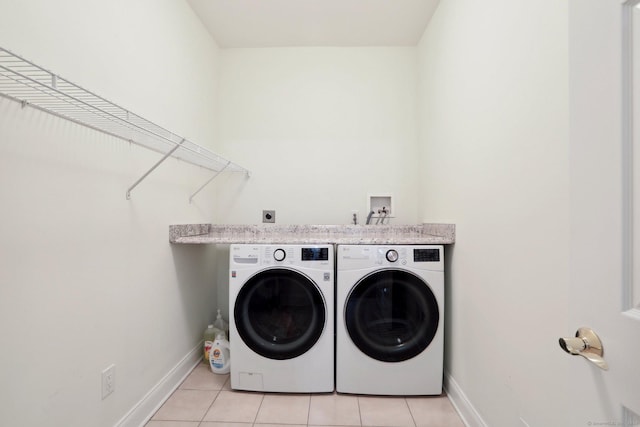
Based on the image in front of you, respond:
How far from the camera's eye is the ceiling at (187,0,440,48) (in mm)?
1968

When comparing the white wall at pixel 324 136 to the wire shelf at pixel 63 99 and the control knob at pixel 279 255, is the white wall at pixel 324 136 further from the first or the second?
the wire shelf at pixel 63 99

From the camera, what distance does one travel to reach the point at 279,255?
1.72 meters

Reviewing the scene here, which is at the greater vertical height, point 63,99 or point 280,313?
point 63,99

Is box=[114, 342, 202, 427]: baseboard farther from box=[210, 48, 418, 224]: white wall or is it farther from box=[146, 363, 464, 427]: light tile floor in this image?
box=[210, 48, 418, 224]: white wall

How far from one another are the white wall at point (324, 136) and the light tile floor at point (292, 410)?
4.20 feet

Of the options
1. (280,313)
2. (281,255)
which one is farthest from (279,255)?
(280,313)

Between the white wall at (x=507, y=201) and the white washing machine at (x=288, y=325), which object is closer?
the white wall at (x=507, y=201)

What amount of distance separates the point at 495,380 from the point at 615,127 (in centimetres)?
121

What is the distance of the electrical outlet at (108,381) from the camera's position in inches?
48.5

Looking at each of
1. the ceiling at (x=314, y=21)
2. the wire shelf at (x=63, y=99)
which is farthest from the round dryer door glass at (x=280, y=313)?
the ceiling at (x=314, y=21)

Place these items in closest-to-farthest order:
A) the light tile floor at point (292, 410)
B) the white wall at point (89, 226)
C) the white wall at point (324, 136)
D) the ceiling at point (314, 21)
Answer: the white wall at point (89, 226)
the light tile floor at point (292, 410)
the ceiling at point (314, 21)
the white wall at point (324, 136)

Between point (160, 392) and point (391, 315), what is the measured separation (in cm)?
142

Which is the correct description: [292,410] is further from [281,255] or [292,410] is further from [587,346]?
[587,346]

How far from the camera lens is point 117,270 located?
1.31 m
